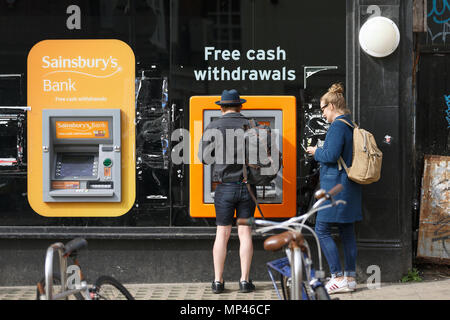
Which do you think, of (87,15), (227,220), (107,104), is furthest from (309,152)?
(87,15)

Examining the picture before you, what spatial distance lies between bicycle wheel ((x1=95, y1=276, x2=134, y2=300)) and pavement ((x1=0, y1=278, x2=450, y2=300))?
1.83 m

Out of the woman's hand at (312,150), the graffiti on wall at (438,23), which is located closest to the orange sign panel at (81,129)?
the woman's hand at (312,150)

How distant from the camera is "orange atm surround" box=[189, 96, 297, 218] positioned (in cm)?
575

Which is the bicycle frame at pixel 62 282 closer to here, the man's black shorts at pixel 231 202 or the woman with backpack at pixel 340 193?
the man's black shorts at pixel 231 202

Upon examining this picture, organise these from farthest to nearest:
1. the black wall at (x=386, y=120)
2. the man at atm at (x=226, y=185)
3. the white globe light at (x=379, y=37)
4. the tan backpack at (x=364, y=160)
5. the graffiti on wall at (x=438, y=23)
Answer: the graffiti on wall at (x=438, y=23) < the black wall at (x=386, y=120) < the white globe light at (x=379, y=37) < the man at atm at (x=226, y=185) < the tan backpack at (x=364, y=160)

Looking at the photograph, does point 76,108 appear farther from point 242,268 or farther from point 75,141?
point 242,268

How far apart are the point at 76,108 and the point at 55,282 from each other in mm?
2651

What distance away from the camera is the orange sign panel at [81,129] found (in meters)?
5.79

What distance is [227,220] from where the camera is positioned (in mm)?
5406

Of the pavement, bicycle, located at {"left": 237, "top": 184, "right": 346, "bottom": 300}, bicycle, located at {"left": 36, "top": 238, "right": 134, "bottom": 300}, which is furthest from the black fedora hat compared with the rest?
bicycle, located at {"left": 36, "top": 238, "right": 134, "bottom": 300}

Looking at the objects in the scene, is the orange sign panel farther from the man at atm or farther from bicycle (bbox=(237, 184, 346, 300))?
bicycle (bbox=(237, 184, 346, 300))

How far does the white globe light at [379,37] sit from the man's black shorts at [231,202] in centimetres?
168

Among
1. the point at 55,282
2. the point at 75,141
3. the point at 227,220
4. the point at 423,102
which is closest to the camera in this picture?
the point at 55,282

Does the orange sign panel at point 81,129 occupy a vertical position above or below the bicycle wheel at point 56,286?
above
